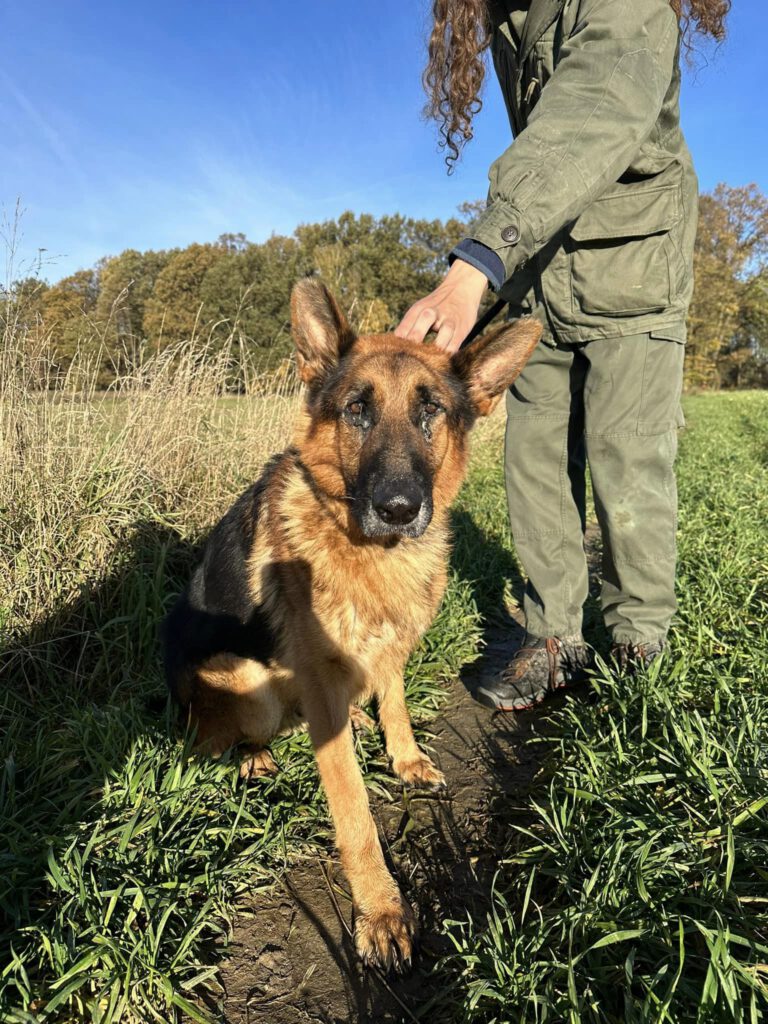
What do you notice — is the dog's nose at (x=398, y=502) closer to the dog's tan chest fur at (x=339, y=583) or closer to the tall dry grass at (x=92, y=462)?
the dog's tan chest fur at (x=339, y=583)

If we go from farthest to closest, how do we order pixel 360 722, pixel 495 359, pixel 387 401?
1. pixel 360 722
2. pixel 495 359
3. pixel 387 401

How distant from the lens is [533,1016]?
1371 mm

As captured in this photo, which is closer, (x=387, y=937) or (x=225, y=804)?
(x=387, y=937)

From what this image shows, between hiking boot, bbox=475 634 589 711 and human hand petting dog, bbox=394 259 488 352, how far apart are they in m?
1.90

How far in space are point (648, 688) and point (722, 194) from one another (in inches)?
2150

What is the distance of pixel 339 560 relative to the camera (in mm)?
2318

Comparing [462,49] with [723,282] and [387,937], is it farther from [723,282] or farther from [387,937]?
[723,282]

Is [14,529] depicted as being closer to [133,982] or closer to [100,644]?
[100,644]

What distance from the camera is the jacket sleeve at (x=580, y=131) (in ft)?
6.62

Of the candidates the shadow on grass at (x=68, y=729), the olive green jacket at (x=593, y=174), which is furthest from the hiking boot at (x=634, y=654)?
the shadow on grass at (x=68, y=729)

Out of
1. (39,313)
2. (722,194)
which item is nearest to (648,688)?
(39,313)

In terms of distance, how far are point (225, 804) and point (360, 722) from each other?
0.92 metres

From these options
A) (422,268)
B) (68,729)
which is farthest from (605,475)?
(422,268)

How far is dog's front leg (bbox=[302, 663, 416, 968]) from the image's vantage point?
1.78 metres
